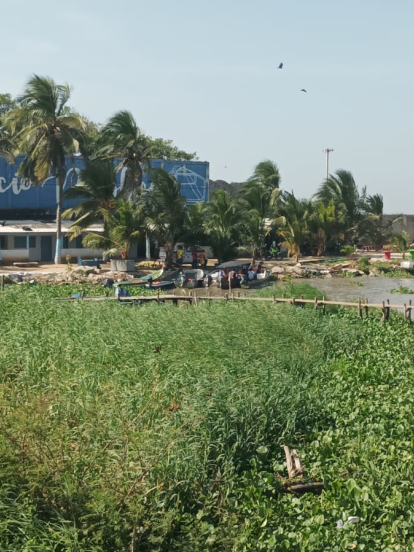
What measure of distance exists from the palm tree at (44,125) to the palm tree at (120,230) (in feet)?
7.36

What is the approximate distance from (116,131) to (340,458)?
29.2 metres

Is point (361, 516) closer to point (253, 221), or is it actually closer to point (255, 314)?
point (255, 314)

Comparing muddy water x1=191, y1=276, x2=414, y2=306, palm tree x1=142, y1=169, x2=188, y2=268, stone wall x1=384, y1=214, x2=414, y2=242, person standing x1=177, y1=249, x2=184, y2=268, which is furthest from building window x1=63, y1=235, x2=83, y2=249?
stone wall x1=384, y1=214, x2=414, y2=242

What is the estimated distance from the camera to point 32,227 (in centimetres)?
3631

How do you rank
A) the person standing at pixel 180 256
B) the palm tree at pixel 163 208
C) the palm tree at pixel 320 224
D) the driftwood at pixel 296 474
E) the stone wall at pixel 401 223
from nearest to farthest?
the driftwood at pixel 296 474
the palm tree at pixel 163 208
the person standing at pixel 180 256
the palm tree at pixel 320 224
the stone wall at pixel 401 223

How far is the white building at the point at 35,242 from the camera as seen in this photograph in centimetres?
3512

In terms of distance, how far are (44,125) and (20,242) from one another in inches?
258

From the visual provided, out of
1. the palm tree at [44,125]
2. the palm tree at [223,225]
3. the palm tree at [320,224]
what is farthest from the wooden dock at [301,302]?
the palm tree at [320,224]

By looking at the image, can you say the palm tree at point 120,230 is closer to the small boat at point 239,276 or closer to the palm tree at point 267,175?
the small boat at point 239,276

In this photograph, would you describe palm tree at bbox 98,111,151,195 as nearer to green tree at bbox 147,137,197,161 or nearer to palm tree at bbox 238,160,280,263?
palm tree at bbox 238,160,280,263

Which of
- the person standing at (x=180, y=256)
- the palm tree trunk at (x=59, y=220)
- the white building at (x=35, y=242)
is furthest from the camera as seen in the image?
the person standing at (x=180, y=256)

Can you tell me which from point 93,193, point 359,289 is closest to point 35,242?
point 93,193

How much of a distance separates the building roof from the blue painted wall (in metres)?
1.34

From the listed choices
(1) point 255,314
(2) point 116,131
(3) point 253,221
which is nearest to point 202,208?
(3) point 253,221
